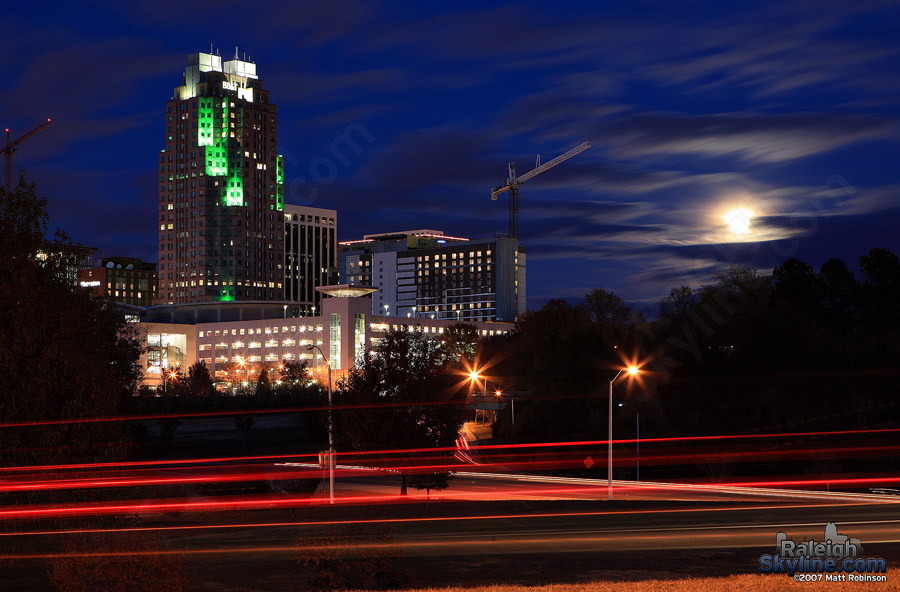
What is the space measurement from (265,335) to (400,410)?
145 meters

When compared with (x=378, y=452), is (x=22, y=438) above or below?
above

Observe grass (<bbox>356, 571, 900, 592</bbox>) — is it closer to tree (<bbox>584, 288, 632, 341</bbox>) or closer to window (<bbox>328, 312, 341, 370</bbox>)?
tree (<bbox>584, 288, 632, 341</bbox>)

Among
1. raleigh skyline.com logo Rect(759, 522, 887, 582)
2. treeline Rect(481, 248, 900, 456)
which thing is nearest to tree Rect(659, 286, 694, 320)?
treeline Rect(481, 248, 900, 456)

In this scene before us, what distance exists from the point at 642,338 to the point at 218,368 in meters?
111

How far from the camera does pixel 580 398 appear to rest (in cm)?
9419

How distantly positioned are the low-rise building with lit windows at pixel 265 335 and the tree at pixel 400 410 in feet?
374

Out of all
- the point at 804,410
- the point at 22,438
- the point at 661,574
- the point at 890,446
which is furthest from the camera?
the point at 804,410

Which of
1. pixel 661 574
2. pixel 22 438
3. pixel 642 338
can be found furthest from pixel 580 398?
pixel 22 438

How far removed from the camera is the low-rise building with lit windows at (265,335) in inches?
6580

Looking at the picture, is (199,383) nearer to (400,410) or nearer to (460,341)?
(460,341)

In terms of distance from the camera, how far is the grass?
50.1ft

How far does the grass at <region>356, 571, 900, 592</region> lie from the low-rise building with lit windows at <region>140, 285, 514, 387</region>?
143 metres

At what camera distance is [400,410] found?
143 feet

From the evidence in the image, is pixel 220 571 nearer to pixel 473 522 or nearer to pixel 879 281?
pixel 473 522
